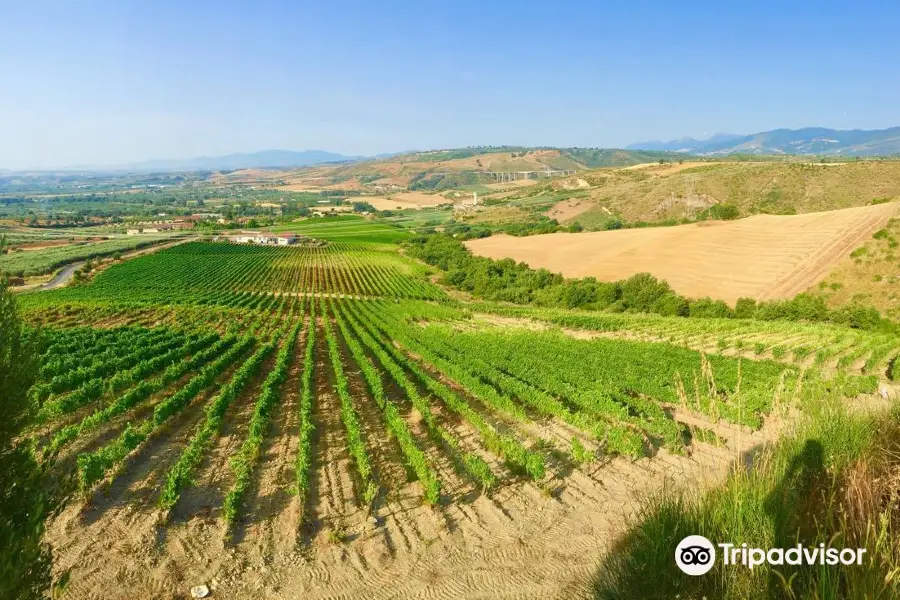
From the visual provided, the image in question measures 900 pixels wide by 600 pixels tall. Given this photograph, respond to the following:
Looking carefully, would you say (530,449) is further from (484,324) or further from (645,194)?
(645,194)

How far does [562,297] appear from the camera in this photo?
→ 57750 millimetres

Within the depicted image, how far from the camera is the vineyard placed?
32.0 ft

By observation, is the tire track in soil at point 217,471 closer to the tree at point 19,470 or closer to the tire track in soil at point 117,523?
the tire track in soil at point 117,523

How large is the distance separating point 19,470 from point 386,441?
11.4 metres

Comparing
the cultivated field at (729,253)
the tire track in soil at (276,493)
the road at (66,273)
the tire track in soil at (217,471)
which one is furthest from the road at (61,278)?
the tire track in soil at (276,493)

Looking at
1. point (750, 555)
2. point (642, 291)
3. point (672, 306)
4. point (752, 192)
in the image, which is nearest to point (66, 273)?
point (642, 291)

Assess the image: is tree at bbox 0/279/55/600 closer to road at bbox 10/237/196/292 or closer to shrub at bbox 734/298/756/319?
shrub at bbox 734/298/756/319

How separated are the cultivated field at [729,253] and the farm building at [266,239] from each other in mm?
68094

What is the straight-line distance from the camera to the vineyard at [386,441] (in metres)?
9.75

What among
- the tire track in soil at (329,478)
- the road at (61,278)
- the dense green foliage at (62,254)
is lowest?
the road at (61,278)

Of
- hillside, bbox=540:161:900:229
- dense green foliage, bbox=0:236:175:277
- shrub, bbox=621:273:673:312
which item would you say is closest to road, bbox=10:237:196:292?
dense green foliage, bbox=0:236:175:277

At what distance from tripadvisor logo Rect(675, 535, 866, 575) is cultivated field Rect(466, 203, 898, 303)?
5241 cm

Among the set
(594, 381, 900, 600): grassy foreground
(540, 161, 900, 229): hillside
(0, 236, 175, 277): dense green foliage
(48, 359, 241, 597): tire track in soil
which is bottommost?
(0, 236, 175, 277): dense green foliage

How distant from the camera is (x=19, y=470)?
524cm
